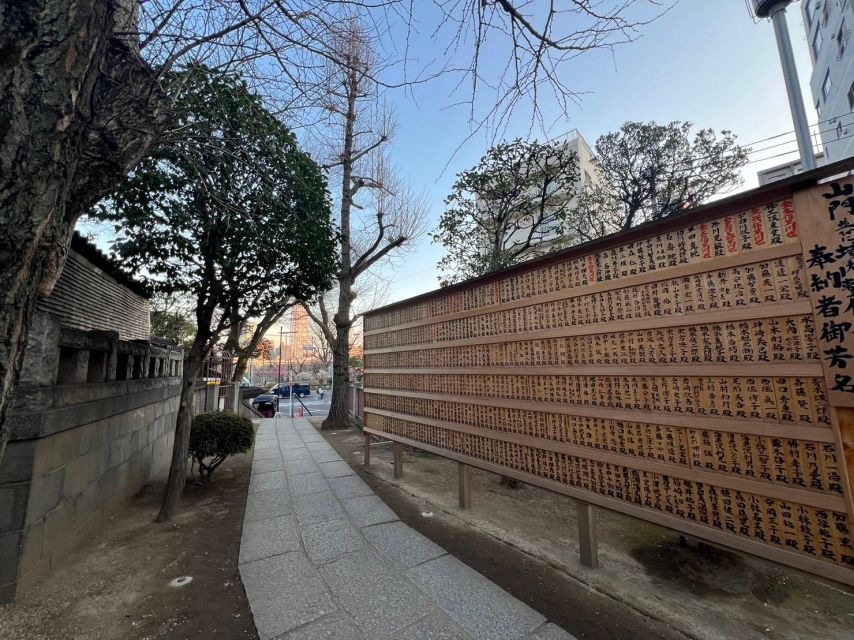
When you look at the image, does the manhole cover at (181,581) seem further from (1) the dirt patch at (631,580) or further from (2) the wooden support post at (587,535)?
(2) the wooden support post at (587,535)

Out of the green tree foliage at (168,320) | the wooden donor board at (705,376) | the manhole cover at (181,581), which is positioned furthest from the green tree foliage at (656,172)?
the green tree foliage at (168,320)

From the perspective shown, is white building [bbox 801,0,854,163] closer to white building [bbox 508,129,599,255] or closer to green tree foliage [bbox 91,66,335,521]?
white building [bbox 508,129,599,255]

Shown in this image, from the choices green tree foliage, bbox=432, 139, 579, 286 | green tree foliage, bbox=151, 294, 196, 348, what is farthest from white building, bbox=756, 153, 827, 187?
green tree foliage, bbox=151, 294, 196, 348

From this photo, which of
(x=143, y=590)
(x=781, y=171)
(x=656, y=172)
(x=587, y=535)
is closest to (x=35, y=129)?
(x=143, y=590)

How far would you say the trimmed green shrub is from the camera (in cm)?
508

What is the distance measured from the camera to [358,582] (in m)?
2.75

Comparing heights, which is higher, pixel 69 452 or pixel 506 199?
pixel 506 199

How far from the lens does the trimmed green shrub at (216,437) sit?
508 centimetres

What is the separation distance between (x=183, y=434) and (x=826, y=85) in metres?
22.7

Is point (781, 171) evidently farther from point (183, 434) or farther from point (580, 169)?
point (183, 434)

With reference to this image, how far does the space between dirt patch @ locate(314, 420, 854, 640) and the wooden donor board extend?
0.46 metres

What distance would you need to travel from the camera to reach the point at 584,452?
2762 millimetres

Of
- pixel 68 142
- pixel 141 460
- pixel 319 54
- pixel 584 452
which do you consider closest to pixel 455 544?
pixel 584 452

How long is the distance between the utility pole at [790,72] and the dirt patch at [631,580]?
22.3 ft
